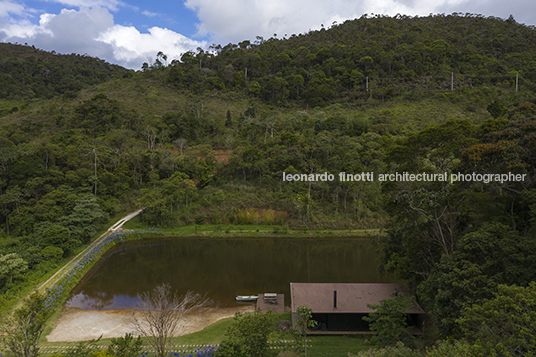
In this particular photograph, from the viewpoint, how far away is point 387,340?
10.6 m

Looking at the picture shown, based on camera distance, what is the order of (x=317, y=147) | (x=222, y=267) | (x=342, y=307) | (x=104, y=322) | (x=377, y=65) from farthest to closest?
(x=377, y=65)
(x=317, y=147)
(x=222, y=267)
(x=104, y=322)
(x=342, y=307)

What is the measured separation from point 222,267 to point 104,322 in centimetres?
810

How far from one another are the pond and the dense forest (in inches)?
118

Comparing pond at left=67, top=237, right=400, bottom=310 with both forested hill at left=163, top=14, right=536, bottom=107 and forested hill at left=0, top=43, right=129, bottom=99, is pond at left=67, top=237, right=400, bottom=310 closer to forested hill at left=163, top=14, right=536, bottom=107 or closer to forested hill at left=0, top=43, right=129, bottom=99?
forested hill at left=163, top=14, right=536, bottom=107

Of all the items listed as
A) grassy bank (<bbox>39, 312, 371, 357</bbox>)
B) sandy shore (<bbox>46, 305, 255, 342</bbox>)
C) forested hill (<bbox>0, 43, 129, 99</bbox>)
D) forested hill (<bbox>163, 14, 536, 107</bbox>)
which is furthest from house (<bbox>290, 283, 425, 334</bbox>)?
forested hill (<bbox>0, 43, 129, 99</bbox>)

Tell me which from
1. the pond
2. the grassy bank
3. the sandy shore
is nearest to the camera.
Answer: the grassy bank

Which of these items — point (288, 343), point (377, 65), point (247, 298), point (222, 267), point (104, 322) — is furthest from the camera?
point (377, 65)

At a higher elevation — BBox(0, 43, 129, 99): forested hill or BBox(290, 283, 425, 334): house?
BBox(0, 43, 129, 99): forested hill

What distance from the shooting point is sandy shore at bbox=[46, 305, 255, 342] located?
516 inches

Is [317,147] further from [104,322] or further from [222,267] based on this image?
[104,322]

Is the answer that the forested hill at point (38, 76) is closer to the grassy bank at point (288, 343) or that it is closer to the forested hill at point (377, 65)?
the forested hill at point (377, 65)

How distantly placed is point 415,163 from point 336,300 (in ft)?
26.3

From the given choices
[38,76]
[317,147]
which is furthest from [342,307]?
[38,76]

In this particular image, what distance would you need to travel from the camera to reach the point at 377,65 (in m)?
55.8
